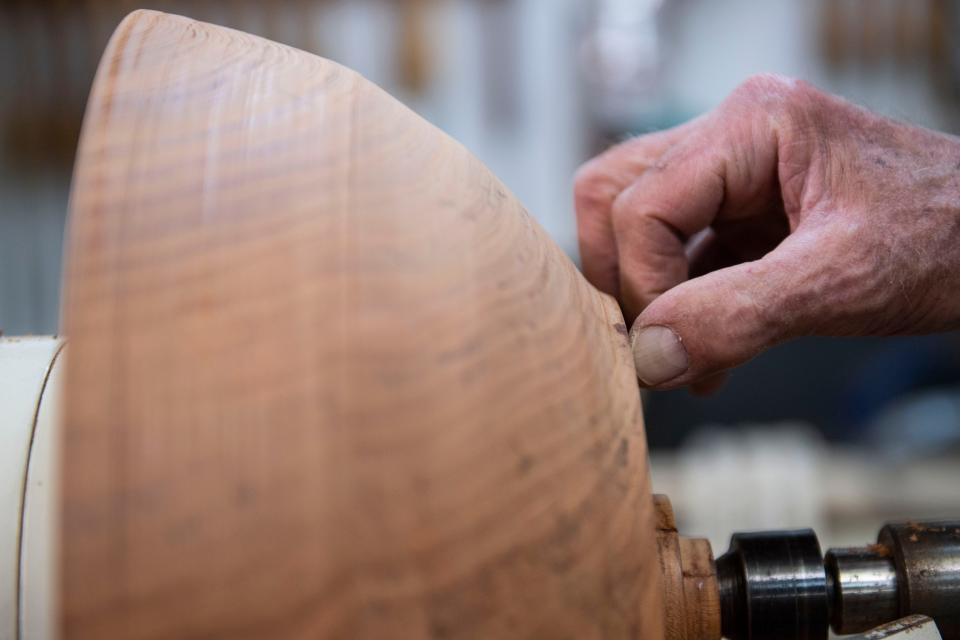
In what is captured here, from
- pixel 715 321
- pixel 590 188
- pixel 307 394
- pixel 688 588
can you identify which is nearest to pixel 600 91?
pixel 590 188

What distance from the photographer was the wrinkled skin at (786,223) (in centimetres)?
56

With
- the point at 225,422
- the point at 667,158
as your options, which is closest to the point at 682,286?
the point at 667,158

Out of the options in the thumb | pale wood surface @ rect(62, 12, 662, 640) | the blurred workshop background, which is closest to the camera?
pale wood surface @ rect(62, 12, 662, 640)

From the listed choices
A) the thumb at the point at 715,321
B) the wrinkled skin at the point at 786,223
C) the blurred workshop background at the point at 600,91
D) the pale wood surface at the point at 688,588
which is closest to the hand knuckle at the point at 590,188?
the wrinkled skin at the point at 786,223

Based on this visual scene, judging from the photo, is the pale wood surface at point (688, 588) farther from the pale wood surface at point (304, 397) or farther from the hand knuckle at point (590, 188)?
the hand knuckle at point (590, 188)

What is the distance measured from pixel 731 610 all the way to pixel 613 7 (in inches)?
106

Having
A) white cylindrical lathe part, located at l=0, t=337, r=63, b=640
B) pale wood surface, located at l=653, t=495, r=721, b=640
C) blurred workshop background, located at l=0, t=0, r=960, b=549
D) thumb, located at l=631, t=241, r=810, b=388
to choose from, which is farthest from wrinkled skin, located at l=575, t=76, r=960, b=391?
blurred workshop background, located at l=0, t=0, r=960, b=549

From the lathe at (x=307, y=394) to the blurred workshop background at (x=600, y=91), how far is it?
5.84 feet

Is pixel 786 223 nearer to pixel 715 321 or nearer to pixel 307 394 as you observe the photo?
pixel 715 321

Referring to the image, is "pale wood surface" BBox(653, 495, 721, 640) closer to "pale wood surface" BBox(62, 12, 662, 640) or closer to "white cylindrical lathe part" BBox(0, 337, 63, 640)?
"pale wood surface" BBox(62, 12, 662, 640)

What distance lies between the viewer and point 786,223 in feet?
2.68

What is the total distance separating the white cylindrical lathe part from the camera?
0.45 metres

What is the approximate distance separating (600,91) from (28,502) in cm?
267

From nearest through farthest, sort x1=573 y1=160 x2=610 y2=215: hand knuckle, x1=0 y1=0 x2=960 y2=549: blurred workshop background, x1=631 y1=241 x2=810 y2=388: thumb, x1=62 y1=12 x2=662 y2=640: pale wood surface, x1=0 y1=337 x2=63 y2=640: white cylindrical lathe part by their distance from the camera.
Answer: x1=62 y1=12 x2=662 y2=640: pale wood surface < x1=0 y1=337 x2=63 y2=640: white cylindrical lathe part < x1=631 y1=241 x2=810 y2=388: thumb < x1=573 y1=160 x2=610 y2=215: hand knuckle < x1=0 y1=0 x2=960 y2=549: blurred workshop background
